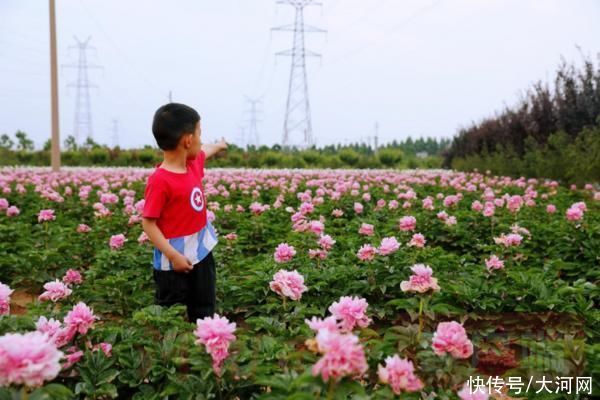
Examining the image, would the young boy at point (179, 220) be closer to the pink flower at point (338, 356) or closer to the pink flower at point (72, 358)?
the pink flower at point (72, 358)

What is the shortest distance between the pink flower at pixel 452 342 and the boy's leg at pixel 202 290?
1.61 meters

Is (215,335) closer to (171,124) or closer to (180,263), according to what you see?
(180,263)

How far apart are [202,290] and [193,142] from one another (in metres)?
0.77

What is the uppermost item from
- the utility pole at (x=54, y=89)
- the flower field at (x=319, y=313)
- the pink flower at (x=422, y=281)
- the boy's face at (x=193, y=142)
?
the utility pole at (x=54, y=89)

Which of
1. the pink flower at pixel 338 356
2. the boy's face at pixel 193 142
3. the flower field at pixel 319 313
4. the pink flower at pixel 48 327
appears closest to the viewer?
the pink flower at pixel 338 356

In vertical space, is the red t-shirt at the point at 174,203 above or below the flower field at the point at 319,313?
above

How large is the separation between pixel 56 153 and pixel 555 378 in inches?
561

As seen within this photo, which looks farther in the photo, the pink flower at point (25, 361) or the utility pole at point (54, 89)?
the utility pole at point (54, 89)

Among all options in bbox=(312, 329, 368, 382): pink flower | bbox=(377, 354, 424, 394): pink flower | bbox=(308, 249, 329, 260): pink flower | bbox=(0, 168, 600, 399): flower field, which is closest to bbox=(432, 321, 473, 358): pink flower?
bbox=(0, 168, 600, 399): flower field

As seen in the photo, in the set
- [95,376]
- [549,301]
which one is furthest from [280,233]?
[95,376]

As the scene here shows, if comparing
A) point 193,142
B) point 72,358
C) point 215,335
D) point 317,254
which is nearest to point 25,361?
point 215,335

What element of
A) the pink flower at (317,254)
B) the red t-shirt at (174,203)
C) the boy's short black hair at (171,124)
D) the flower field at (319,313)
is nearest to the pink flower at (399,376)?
the flower field at (319,313)

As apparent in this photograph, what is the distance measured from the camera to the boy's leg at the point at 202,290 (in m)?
3.14

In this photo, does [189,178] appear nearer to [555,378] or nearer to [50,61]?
[555,378]
